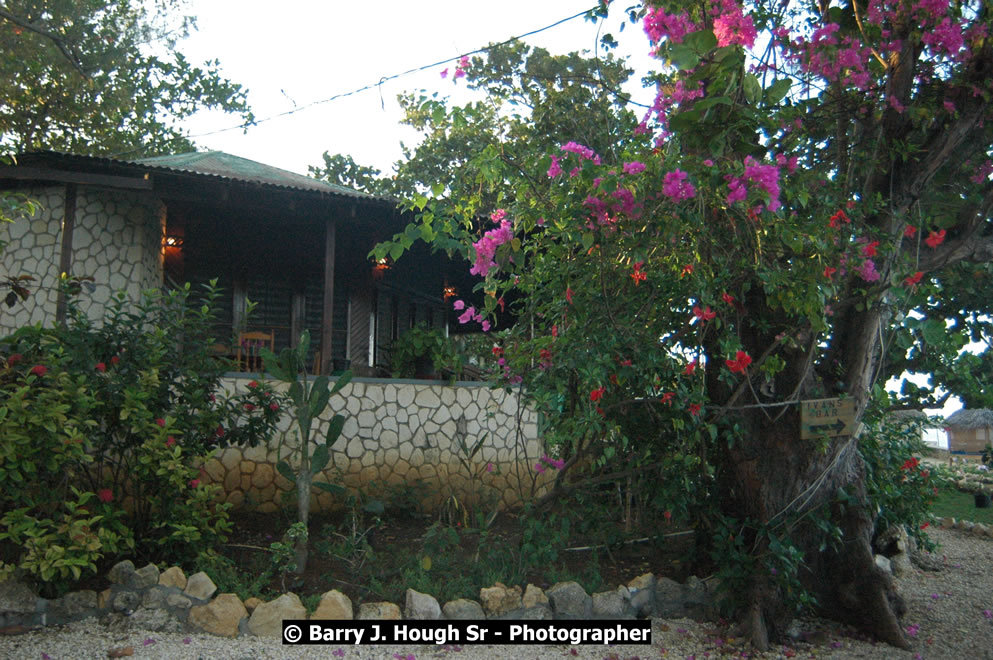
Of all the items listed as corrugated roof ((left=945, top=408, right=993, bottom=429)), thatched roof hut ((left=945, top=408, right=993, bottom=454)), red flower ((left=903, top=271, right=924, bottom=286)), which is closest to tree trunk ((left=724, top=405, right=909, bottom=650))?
red flower ((left=903, top=271, right=924, bottom=286))

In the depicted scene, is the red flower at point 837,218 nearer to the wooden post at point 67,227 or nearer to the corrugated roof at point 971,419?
the wooden post at point 67,227

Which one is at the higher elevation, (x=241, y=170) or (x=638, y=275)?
(x=241, y=170)

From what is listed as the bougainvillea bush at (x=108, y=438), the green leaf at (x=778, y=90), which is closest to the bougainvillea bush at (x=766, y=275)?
the green leaf at (x=778, y=90)

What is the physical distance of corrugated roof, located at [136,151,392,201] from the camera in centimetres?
854

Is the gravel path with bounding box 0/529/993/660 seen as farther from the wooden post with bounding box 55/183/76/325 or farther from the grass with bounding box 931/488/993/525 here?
the grass with bounding box 931/488/993/525

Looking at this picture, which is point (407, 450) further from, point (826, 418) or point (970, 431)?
point (970, 431)

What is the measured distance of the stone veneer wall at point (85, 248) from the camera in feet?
28.9

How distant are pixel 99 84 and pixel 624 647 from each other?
13.6 meters

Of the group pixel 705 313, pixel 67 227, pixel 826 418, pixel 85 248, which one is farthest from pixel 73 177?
pixel 826 418

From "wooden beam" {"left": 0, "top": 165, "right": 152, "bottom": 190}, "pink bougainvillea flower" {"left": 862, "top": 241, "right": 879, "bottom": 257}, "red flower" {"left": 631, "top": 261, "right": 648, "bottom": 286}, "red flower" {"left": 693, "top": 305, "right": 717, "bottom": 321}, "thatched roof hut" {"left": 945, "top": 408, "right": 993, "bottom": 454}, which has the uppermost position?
"wooden beam" {"left": 0, "top": 165, "right": 152, "bottom": 190}

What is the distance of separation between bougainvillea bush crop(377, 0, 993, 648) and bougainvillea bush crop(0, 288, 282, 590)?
6.50 feet

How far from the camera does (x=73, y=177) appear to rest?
26.8ft

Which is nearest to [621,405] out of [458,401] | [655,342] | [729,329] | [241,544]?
[655,342]

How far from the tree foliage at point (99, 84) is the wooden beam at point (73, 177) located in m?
3.71
